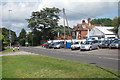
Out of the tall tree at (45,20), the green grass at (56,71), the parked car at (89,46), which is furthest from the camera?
the tall tree at (45,20)

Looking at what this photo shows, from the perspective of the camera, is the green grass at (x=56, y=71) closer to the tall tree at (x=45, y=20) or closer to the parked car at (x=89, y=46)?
the parked car at (x=89, y=46)

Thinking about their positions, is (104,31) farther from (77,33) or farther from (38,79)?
(38,79)

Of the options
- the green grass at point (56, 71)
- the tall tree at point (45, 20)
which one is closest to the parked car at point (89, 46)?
the green grass at point (56, 71)

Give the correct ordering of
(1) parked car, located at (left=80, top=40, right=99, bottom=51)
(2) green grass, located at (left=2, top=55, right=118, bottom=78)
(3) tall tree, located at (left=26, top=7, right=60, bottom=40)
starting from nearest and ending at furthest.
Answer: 1. (2) green grass, located at (left=2, top=55, right=118, bottom=78)
2. (1) parked car, located at (left=80, top=40, right=99, bottom=51)
3. (3) tall tree, located at (left=26, top=7, right=60, bottom=40)

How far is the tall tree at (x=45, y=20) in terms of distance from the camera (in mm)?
58094

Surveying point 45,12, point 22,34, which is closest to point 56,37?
point 45,12

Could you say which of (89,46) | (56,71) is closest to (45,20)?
(89,46)

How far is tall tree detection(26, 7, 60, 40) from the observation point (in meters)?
58.1

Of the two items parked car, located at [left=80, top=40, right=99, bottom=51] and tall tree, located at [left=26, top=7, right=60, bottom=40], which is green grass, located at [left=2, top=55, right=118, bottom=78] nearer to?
parked car, located at [left=80, top=40, right=99, bottom=51]

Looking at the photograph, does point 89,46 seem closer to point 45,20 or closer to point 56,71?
point 56,71

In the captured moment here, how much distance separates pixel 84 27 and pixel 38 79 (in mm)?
66693

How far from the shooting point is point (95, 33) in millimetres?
58281

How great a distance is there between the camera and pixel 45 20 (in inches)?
2299

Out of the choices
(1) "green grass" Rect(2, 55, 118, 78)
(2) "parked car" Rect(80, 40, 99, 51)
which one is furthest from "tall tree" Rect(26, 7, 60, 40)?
(1) "green grass" Rect(2, 55, 118, 78)
